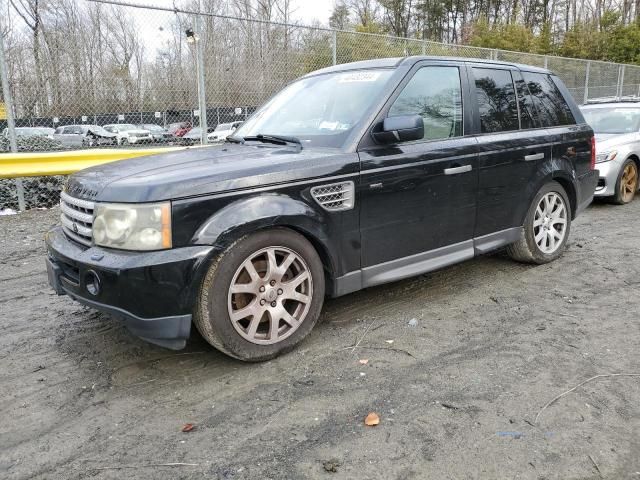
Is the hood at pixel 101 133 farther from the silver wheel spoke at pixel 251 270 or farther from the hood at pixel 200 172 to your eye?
the silver wheel spoke at pixel 251 270

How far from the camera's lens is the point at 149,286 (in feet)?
9.13

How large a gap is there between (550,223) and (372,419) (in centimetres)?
328

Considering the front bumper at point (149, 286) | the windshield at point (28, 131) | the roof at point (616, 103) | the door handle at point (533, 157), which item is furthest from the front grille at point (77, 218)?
the roof at point (616, 103)

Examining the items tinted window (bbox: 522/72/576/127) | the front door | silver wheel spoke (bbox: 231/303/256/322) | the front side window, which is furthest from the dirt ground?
tinted window (bbox: 522/72/576/127)

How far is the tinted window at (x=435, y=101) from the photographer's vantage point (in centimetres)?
385

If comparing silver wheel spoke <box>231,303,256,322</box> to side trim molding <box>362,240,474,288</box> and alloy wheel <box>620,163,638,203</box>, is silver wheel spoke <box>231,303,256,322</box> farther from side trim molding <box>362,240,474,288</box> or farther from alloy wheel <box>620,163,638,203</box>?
alloy wheel <box>620,163,638,203</box>

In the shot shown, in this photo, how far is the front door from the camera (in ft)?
11.7

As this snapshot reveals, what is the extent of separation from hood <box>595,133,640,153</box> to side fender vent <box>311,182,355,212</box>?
6082mm

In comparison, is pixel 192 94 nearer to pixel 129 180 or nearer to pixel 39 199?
pixel 39 199

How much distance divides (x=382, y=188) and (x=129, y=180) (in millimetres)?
1599

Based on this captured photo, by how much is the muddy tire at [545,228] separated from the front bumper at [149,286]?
319 cm

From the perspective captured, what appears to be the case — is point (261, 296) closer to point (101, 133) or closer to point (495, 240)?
point (495, 240)

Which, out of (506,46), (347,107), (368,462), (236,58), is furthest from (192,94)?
(506,46)

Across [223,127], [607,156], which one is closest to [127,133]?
[223,127]
